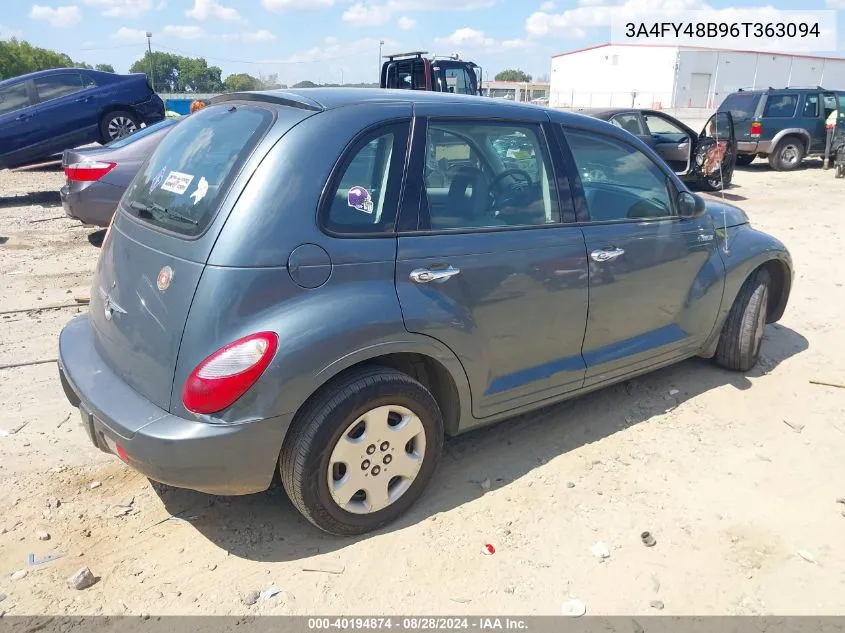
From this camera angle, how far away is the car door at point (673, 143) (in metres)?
11.6

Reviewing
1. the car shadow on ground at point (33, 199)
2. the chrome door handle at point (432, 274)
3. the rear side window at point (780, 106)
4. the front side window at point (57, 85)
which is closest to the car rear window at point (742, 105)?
the rear side window at point (780, 106)

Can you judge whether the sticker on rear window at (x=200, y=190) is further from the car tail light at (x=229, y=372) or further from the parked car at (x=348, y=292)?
the car tail light at (x=229, y=372)

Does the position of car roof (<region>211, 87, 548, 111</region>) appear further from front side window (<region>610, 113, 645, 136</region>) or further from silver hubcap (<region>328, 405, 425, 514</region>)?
front side window (<region>610, 113, 645, 136</region>)

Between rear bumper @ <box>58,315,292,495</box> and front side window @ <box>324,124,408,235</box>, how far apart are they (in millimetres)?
814

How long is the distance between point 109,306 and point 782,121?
1577 centimetres

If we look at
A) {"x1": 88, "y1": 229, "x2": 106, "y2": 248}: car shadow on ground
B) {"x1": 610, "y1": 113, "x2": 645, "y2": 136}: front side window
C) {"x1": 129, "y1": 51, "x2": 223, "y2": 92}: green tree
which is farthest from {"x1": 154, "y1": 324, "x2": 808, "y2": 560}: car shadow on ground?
{"x1": 129, "y1": 51, "x2": 223, "y2": 92}: green tree

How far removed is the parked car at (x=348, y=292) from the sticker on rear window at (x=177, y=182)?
0.05ft

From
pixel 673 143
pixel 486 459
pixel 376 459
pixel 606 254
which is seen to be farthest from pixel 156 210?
pixel 673 143

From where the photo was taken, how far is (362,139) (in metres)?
2.67

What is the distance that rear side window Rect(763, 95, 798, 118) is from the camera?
47.7 feet

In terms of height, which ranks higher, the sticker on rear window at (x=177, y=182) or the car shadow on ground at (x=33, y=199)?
the sticker on rear window at (x=177, y=182)

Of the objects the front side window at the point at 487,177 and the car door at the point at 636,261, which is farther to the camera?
the car door at the point at 636,261

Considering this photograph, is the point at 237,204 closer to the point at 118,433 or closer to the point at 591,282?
the point at 118,433

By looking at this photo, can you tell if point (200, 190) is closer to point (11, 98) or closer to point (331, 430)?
point (331, 430)
